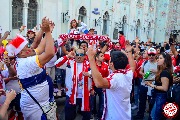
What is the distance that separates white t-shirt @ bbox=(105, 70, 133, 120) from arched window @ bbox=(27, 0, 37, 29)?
13265 millimetres

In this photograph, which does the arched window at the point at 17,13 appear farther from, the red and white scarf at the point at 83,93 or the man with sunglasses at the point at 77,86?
the red and white scarf at the point at 83,93

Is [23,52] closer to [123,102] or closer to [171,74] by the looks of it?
[123,102]

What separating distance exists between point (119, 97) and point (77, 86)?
6.43 ft

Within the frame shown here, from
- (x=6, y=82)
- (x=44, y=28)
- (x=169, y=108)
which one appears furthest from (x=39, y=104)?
(x=169, y=108)

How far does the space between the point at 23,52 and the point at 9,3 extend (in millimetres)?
11359

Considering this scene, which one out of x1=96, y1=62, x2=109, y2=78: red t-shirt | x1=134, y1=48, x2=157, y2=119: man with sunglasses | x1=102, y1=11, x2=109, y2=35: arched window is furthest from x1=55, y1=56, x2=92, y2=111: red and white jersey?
x1=102, y1=11, x2=109, y2=35: arched window

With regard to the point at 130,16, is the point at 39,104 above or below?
below

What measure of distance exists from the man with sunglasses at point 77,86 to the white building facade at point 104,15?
9524 millimetres

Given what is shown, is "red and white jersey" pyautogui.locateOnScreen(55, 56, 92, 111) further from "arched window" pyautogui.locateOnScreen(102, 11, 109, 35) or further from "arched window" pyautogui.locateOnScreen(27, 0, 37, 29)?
"arched window" pyautogui.locateOnScreen(102, 11, 109, 35)

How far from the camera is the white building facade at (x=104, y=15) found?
15.6 meters

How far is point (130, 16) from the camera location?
2958 cm

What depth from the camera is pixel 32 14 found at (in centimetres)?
1656

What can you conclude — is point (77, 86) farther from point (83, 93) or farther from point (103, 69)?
A: point (103, 69)

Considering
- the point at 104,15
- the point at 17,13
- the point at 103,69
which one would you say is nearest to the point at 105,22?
the point at 104,15
